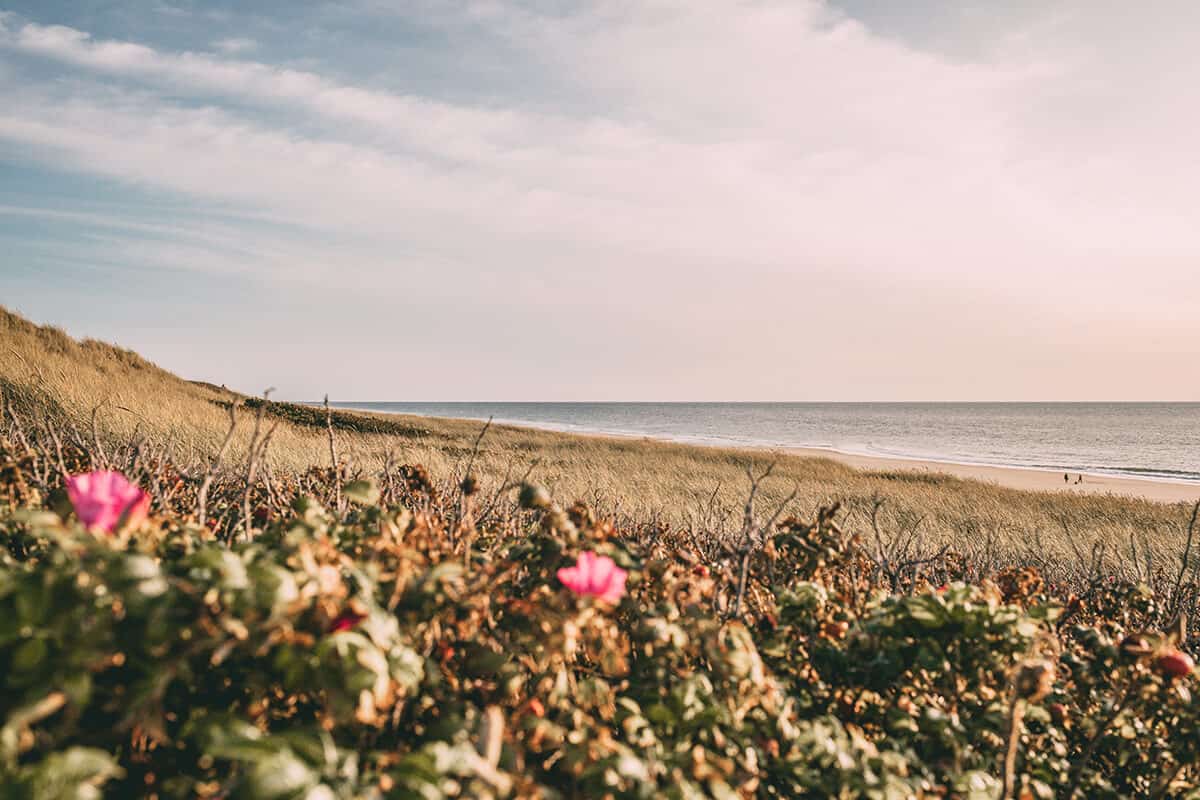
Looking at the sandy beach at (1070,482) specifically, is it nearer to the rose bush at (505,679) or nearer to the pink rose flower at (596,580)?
the rose bush at (505,679)

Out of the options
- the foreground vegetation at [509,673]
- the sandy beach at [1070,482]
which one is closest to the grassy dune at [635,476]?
the sandy beach at [1070,482]

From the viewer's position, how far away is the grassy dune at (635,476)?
10.5m

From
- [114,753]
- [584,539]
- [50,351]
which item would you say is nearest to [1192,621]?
[584,539]

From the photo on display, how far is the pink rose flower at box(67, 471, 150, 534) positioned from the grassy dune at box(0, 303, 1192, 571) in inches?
272

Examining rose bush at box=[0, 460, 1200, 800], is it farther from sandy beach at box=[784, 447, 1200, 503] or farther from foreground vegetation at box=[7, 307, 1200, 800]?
sandy beach at box=[784, 447, 1200, 503]

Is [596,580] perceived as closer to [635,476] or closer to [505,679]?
[505,679]

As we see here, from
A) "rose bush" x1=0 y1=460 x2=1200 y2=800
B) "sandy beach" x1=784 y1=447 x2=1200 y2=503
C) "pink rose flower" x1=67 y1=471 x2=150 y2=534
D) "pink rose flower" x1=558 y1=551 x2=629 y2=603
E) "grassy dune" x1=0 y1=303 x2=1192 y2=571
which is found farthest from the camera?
"sandy beach" x1=784 y1=447 x2=1200 y2=503

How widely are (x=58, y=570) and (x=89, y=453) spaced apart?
384 cm

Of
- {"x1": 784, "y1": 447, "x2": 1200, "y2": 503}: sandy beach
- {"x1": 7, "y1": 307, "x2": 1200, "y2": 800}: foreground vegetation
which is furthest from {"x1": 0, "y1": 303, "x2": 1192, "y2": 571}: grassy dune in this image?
{"x1": 7, "y1": 307, "x2": 1200, "y2": 800}: foreground vegetation

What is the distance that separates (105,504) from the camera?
1.23 meters

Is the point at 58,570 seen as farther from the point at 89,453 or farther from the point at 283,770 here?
the point at 89,453

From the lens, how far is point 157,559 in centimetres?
153

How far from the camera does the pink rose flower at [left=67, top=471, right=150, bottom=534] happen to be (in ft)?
3.99

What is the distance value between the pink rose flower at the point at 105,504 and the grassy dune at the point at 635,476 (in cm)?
690
